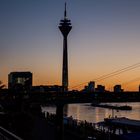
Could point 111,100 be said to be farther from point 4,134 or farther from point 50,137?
point 4,134

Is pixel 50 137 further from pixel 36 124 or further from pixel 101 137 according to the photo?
pixel 36 124

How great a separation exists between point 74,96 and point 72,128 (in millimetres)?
51917

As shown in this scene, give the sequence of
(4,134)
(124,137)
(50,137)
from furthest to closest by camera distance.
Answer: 1. (124,137)
2. (50,137)
3. (4,134)

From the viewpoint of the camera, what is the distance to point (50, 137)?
3145 cm

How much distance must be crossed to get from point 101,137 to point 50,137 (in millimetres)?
5474

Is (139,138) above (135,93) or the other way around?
the other way around

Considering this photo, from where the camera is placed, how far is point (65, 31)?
181 m

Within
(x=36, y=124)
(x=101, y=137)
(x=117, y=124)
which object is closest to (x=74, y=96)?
(x=117, y=124)

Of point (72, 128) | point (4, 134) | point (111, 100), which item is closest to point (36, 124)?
point (72, 128)

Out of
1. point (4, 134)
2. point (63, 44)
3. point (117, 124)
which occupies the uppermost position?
point (63, 44)

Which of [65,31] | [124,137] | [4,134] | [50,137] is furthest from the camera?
[65,31]

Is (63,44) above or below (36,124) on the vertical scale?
above

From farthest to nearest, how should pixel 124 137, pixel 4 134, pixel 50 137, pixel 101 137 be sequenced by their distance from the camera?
pixel 124 137
pixel 101 137
pixel 50 137
pixel 4 134

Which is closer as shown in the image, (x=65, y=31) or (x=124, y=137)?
(x=124, y=137)
